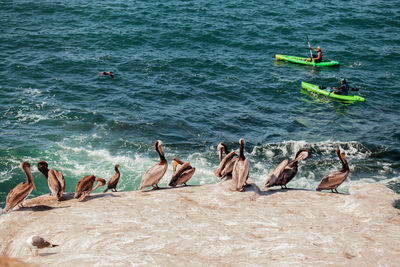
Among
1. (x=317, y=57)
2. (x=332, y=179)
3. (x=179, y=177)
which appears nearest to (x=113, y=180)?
(x=179, y=177)

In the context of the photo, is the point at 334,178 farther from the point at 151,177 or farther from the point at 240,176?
the point at 151,177

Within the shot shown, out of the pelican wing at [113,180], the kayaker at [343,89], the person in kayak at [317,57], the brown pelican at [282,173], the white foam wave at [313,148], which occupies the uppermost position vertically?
the person in kayak at [317,57]

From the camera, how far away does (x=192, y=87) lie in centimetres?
3631

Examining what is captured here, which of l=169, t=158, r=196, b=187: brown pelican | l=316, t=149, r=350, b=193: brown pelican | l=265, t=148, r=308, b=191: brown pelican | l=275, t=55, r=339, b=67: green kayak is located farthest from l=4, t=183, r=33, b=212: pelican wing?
l=275, t=55, r=339, b=67: green kayak

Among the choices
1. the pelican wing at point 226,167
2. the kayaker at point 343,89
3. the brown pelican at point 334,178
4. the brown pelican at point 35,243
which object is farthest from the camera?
the kayaker at point 343,89

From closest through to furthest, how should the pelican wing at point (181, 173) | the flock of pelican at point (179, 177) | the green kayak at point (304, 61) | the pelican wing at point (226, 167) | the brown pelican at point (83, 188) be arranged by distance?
the flock of pelican at point (179, 177) → the brown pelican at point (83, 188) → the pelican wing at point (226, 167) → the pelican wing at point (181, 173) → the green kayak at point (304, 61)

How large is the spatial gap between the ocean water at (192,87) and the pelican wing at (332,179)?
7187 millimetres

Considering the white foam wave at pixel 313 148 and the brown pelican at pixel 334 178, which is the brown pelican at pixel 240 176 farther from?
the white foam wave at pixel 313 148

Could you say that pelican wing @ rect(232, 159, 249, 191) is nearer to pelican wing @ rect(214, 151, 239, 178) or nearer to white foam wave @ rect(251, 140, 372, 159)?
pelican wing @ rect(214, 151, 239, 178)

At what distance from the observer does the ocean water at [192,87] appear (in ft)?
84.7

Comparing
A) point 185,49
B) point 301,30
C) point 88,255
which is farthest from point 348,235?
point 301,30

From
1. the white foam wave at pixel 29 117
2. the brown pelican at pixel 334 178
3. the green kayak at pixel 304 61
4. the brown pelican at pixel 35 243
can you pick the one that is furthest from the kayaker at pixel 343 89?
the brown pelican at pixel 35 243

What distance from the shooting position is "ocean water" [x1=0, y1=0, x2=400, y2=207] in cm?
2581

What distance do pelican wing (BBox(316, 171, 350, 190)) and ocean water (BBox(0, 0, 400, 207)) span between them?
23.6 ft
